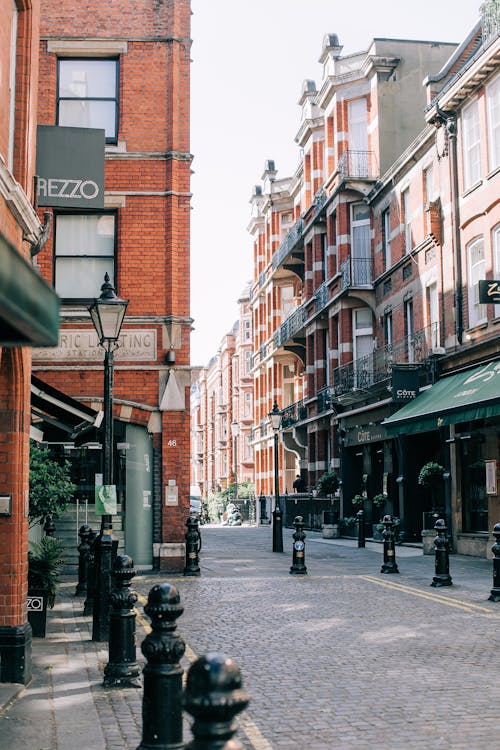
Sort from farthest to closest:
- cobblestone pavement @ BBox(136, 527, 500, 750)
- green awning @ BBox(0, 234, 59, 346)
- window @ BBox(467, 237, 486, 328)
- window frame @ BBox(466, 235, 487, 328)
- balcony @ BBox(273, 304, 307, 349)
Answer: balcony @ BBox(273, 304, 307, 349)
window @ BBox(467, 237, 486, 328)
window frame @ BBox(466, 235, 487, 328)
cobblestone pavement @ BBox(136, 527, 500, 750)
green awning @ BBox(0, 234, 59, 346)

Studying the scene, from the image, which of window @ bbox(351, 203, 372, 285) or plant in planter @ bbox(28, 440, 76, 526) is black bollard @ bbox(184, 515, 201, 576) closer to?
plant in planter @ bbox(28, 440, 76, 526)

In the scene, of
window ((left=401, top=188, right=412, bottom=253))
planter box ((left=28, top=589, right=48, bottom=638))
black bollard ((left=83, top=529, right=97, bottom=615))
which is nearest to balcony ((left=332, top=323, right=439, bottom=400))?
window ((left=401, top=188, right=412, bottom=253))

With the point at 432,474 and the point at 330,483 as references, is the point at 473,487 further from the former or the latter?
the point at 330,483

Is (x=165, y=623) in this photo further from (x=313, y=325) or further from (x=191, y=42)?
(x=313, y=325)

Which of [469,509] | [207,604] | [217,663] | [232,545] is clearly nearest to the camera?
[217,663]

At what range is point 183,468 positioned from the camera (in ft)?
61.8

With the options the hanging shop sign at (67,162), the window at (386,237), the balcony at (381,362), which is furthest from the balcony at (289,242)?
the hanging shop sign at (67,162)

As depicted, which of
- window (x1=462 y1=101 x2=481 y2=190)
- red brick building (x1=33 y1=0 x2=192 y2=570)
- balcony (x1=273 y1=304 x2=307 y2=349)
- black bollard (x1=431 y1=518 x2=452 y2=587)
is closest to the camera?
black bollard (x1=431 y1=518 x2=452 y2=587)

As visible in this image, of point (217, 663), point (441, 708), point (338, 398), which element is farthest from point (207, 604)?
point (338, 398)

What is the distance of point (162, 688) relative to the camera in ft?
15.9

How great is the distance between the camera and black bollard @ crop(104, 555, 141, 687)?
26.1 feet

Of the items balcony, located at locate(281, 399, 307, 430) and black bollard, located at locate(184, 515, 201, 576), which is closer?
black bollard, located at locate(184, 515, 201, 576)

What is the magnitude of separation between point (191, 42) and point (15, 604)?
14.8 meters

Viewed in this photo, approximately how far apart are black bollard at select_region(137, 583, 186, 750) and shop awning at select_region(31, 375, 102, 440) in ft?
22.7
